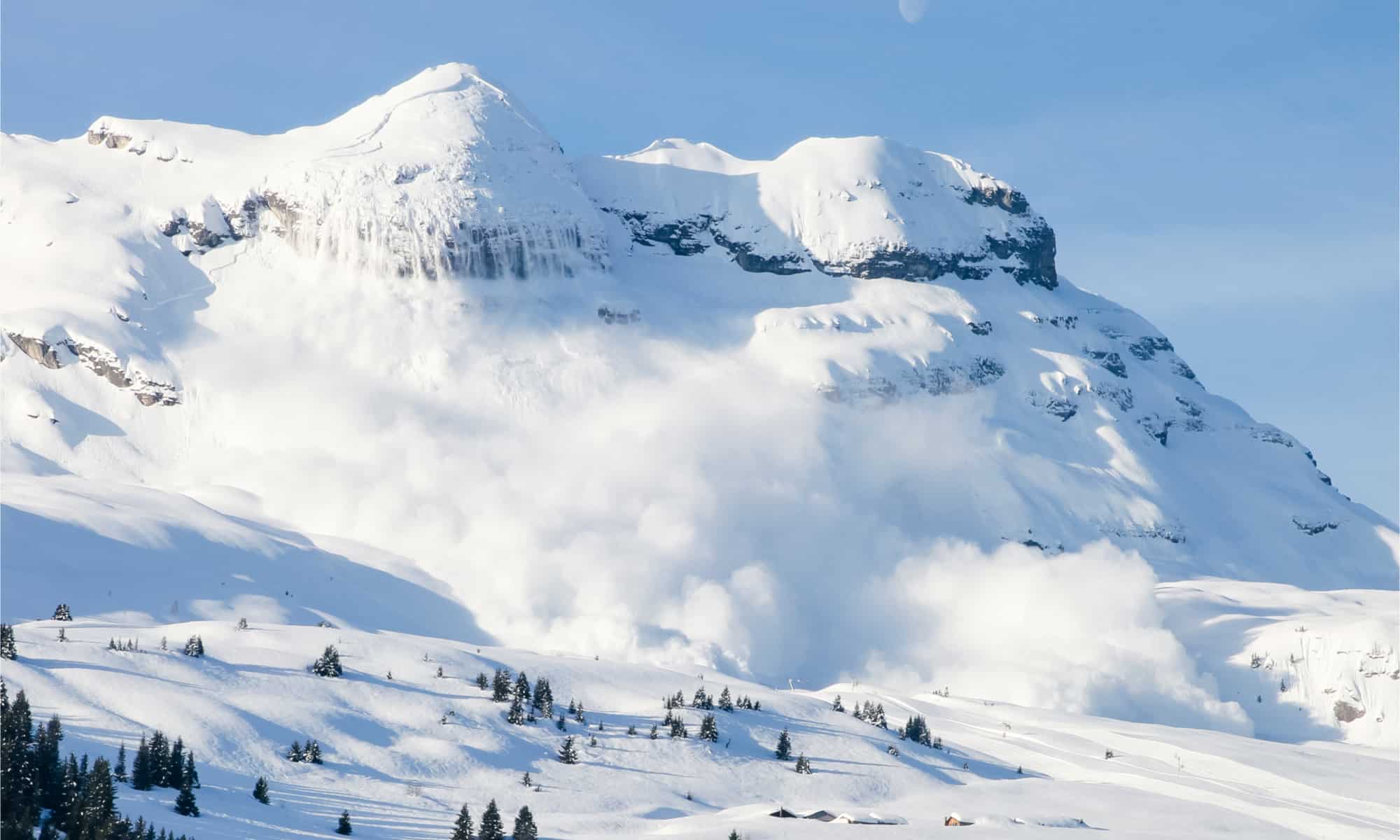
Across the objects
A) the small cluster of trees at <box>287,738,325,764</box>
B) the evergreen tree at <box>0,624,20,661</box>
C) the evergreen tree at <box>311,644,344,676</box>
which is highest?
the evergreen tree at <box>311,644,344,676</box>

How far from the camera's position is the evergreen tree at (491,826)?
108375 millimetres

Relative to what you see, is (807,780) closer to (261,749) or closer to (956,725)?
(261,749)

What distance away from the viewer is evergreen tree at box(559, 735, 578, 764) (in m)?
138

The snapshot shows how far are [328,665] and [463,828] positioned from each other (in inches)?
1740

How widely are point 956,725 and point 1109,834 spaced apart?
65.2 metres

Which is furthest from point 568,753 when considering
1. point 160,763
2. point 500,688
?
point 160,763

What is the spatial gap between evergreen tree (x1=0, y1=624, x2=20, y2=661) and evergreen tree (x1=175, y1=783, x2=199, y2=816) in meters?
30.6

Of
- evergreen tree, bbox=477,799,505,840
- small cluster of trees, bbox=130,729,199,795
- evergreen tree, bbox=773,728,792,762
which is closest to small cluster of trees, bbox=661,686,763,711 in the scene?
evergreen tree, bbox=773,728,792,762

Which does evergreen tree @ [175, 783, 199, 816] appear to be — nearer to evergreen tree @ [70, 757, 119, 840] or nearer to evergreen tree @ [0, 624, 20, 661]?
evergreen tree @ [70, 757, 119, 840]

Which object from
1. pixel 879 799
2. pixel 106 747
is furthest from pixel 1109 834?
pixel 106 747

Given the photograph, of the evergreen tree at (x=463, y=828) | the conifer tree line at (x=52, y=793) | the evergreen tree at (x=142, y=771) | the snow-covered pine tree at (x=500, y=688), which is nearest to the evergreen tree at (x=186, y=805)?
the conifer tree line at (x=52, y=793)

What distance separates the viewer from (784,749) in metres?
151

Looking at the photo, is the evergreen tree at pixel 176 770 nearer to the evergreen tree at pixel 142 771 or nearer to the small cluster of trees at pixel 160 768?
the small cluster of trees at pixel 160 768

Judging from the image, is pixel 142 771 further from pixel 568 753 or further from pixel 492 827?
pixel 568 753
